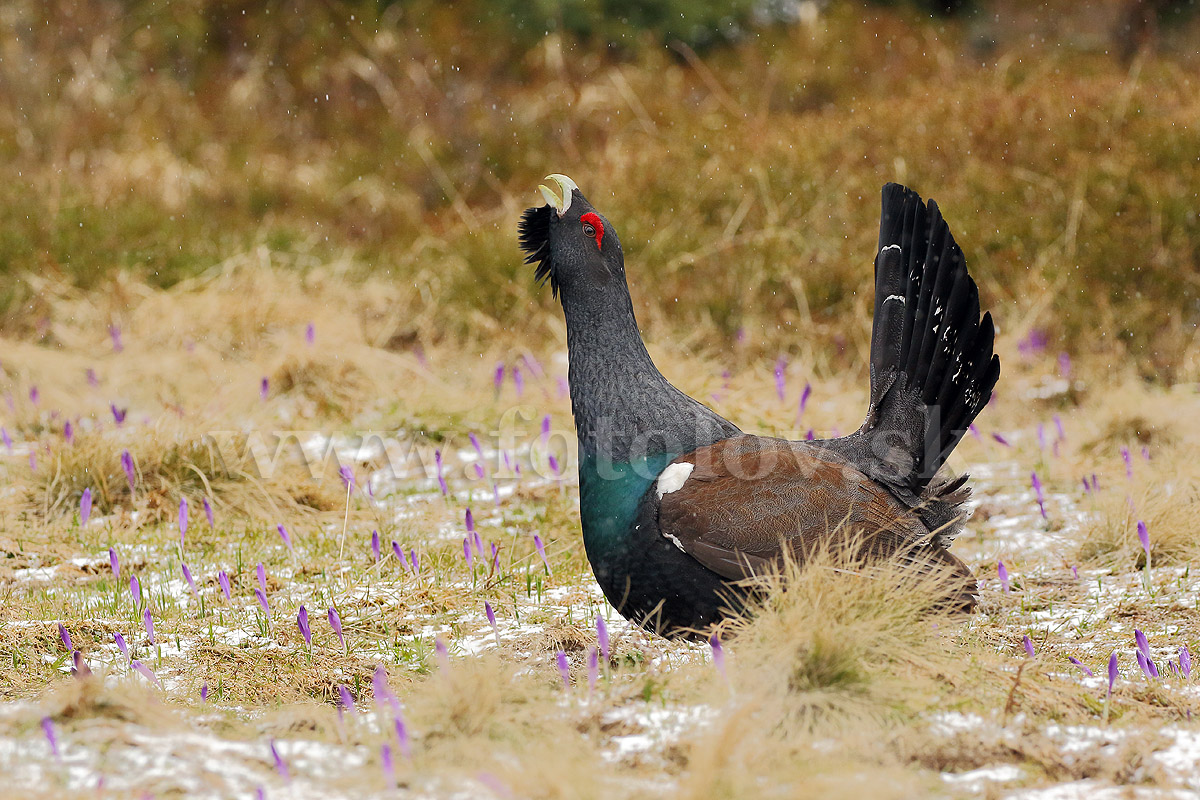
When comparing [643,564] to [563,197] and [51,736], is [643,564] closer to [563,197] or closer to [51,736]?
[563,197]

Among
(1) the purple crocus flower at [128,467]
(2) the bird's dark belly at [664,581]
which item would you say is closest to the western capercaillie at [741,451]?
(2) the bird's dark belly at [664,581]

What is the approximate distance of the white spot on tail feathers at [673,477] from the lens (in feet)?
10.5

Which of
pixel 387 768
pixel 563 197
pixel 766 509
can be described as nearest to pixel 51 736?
pixel 387 768

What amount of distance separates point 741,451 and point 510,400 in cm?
306

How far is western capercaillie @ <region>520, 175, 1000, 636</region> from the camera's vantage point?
3.17 m

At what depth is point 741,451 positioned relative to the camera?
10.8ft

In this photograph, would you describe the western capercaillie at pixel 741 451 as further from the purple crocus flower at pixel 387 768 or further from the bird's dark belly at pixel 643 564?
the purple crocus flower at pixel 387 768

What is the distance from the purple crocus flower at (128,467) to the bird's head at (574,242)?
1.83 m

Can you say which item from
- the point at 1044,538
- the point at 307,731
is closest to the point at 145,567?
the point at 307,731

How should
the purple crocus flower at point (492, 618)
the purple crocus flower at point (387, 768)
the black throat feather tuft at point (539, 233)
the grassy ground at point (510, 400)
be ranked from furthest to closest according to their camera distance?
the black throat feather tuft at point (539, 233)
the purple crocus flower at point (492, 618)
the grassy ground at point (510, 400)
the purple crocus flower at point (387, 768)

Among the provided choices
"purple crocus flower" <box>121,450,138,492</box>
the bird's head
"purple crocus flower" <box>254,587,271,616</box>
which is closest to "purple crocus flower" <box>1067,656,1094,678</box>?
the bird's head

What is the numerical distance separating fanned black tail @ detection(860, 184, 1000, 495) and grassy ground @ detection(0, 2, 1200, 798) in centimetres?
57

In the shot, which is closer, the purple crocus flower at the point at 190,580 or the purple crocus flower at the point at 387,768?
the purple crocus flower at the point at 387,768

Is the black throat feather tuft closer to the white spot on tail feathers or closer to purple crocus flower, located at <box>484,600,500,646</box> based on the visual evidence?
the white spot on tail feathers
